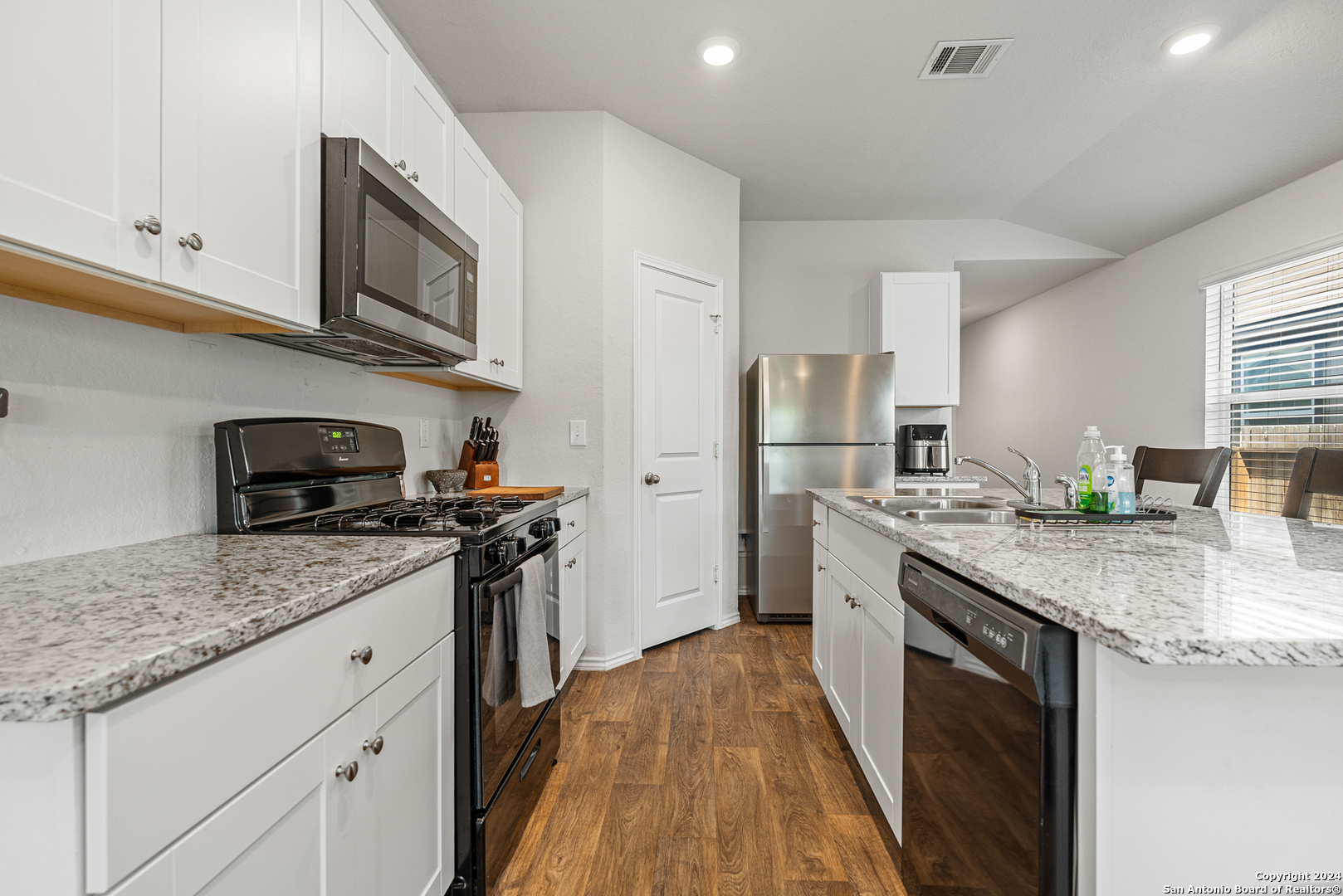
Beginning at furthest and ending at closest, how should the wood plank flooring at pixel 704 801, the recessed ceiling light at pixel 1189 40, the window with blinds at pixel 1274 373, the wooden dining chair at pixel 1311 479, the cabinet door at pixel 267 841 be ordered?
the window with blinds at pixel 1274 373, the recessed ceiling light at pixel 1189 40, the wooden dining chair at pixel 1311 479, the wood plank flooring at pixel 704 801, the cabinet door at pixel 267 841

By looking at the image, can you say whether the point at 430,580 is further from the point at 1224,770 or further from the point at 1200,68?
the point at 1200,68

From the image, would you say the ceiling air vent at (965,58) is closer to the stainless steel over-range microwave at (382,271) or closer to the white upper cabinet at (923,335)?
the white upper cabinet at (923,335)

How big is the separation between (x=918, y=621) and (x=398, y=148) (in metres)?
1.86

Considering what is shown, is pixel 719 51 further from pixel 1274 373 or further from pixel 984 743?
pixel 1274 373

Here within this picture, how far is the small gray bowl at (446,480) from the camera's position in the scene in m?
2.45

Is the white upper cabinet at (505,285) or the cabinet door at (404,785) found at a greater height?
the white upper cabinet at (505,285)

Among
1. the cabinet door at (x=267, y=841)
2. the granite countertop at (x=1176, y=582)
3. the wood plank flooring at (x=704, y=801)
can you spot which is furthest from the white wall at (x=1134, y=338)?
the cabinet door at (x=267, y=841)

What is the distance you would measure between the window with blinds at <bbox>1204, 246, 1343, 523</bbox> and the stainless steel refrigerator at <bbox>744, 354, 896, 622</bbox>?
214 centimetres

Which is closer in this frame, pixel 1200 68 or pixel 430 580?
pixel 430 580

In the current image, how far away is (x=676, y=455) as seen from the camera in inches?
128

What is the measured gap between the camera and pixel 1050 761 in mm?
780

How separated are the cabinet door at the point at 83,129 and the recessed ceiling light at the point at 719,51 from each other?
206cm

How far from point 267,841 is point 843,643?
1663 mm

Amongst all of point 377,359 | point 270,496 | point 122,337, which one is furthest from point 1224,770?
point 377,359
